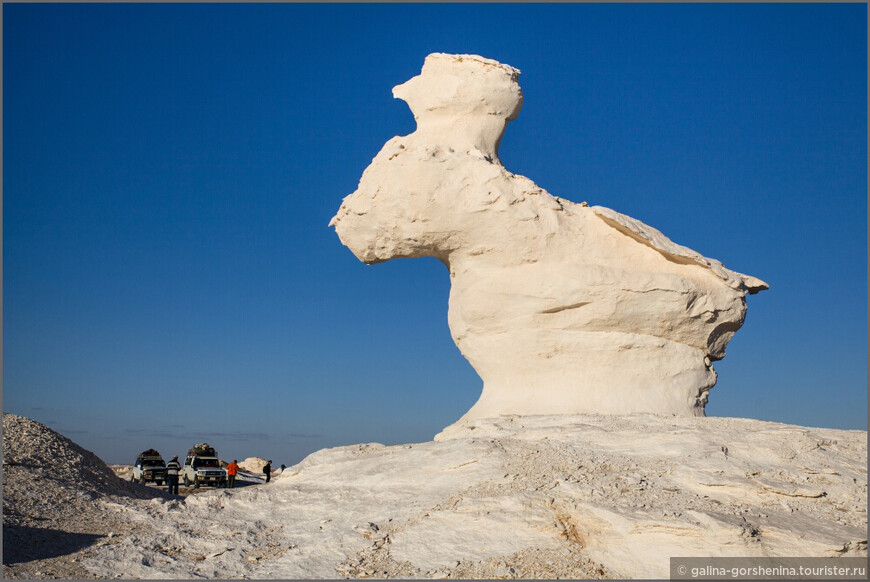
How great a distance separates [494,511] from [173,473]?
919cm

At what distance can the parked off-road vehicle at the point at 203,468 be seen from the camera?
16578 mm

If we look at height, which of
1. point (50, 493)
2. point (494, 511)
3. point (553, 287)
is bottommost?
point (50, 493)

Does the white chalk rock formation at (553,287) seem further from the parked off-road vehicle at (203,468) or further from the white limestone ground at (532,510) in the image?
the parked off-road vehicle at (203,468)

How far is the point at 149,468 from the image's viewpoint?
17188 mm

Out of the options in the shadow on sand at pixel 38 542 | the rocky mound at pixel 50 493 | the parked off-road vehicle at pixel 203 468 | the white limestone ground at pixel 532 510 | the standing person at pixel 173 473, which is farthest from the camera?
the parked off-road vehicle at pixel 203 468

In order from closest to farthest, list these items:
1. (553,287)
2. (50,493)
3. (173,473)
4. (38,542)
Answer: (38,542) < (50,493) < (553,287) < (173,473)

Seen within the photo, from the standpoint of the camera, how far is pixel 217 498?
1006cm

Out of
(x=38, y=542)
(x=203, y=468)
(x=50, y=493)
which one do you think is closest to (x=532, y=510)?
(x=38, y=542)

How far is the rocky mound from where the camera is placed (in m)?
8.88

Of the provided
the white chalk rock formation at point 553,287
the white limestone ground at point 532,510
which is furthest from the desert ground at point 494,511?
the white chalk rock formation at point 553,287

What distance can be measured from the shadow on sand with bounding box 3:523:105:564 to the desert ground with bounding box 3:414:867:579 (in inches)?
1.0

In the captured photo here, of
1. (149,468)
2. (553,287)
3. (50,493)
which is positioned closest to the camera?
(50,493)

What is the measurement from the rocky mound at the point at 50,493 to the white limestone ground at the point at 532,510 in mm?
590

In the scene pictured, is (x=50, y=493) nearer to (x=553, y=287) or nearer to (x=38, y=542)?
(x=38, y=542)
